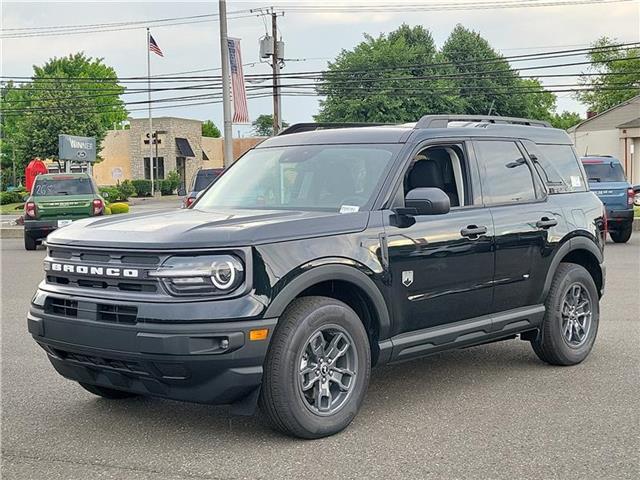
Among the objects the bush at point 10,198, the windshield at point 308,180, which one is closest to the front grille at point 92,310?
the windshield at point 308,180

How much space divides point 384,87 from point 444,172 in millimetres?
50062

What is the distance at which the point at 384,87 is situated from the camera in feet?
180

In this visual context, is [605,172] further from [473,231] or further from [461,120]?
[473,231]

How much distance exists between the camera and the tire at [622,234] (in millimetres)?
17969

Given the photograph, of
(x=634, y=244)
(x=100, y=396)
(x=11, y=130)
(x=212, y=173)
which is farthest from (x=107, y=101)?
(x=100, y=396)

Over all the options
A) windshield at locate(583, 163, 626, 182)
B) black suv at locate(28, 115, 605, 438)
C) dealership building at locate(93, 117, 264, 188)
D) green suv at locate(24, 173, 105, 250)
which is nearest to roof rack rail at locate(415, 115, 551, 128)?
black suv at locate(28, 115, 605, 438)

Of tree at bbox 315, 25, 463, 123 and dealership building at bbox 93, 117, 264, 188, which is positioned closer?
tree at bbox 315, 25, 463, 123

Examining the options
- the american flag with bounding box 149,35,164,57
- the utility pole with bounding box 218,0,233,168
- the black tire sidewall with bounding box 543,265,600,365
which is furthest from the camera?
the american flag with bounding box 149,35,164,57

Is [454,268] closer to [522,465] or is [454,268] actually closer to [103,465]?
[522,465]

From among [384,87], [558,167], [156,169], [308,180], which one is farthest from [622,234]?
[156,169]

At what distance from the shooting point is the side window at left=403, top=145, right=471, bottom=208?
19.0 feet

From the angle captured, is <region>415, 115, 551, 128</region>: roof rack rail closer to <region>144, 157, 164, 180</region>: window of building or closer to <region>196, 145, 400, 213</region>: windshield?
<region>196, 145, 400, 213</region>: windshield

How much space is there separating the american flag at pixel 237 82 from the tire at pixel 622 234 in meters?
12.7

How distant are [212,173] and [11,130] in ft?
225
